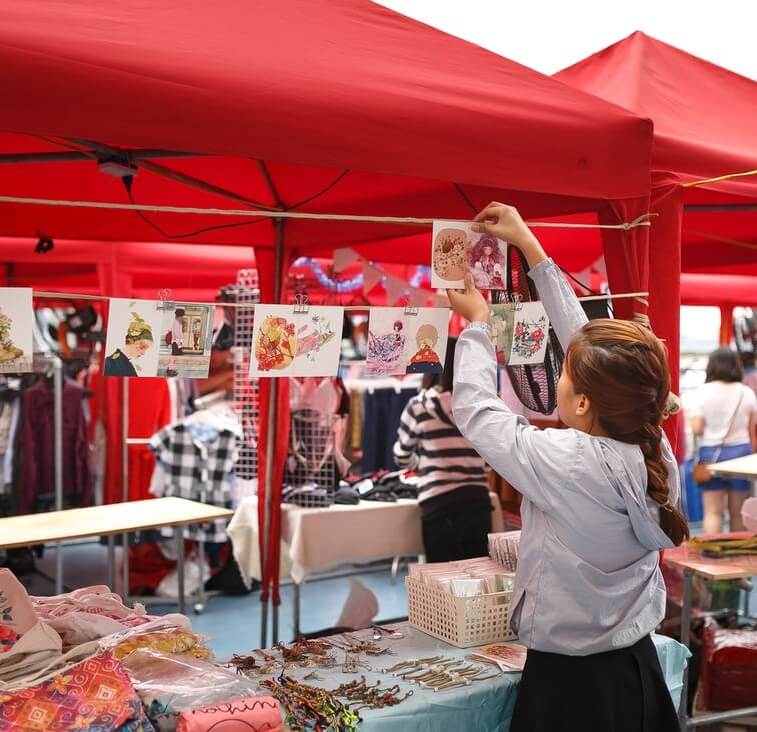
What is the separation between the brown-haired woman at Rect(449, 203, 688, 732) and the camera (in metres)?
1.84

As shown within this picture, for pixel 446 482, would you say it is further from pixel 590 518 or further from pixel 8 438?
pixel 8 438

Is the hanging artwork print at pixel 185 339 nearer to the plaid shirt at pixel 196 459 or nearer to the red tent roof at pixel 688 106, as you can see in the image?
the red tent roof at pixel 688 106

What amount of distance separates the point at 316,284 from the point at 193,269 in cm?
138

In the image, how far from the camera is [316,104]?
2.08 meters

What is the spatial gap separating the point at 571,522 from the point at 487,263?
802mm

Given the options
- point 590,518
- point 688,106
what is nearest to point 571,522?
point 590,518

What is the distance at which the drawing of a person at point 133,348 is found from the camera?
7.07ft

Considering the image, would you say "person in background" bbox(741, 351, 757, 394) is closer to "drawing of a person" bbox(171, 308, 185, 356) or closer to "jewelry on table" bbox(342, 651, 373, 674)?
"jewelry on table" bbox(342, 651, 373, 674)

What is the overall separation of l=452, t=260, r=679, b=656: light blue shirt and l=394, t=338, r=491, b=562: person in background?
2.72 metres

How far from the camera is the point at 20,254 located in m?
5.74

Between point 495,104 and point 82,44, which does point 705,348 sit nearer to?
point 495,104

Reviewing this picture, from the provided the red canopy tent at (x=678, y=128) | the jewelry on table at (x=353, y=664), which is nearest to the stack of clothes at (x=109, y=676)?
the jewelry on table at (x=353, y=664)

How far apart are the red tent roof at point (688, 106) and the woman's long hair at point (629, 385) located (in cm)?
123

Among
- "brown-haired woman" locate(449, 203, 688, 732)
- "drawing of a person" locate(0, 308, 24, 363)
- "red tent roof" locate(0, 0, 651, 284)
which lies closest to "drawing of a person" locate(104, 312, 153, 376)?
"drawing of a person" locate(0, 308, 24, 363)
